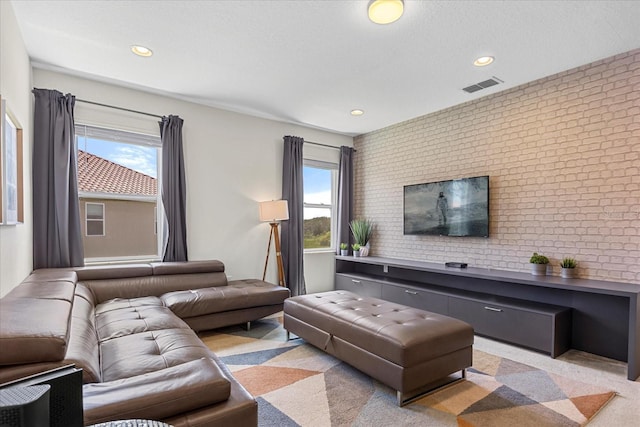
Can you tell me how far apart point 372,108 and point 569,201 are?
2406 millimetres

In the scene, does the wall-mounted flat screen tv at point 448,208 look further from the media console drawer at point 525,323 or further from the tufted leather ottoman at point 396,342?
the tufted leather ottoman at point 396,342

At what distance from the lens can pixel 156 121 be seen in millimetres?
3977

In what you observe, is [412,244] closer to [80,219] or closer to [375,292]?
[375,292]

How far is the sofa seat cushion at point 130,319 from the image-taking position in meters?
2.20

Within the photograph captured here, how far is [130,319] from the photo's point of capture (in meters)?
2.42

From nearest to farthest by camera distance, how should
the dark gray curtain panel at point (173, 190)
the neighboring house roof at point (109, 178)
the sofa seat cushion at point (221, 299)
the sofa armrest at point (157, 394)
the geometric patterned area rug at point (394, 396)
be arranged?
the sofa armrest at point (157, 394) < the geometric patterned area rug at point (394, 396) < the sofa seat cushion at point (221, 299) < the neighboring house roof at point (109, 178) < the dark gray curtain panel at point (173, 190)

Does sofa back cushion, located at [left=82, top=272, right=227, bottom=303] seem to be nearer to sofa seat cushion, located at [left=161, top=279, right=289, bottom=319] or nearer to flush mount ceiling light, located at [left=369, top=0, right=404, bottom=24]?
sofa seat cushion, located at [left=161, top=279, right=289, bottom=319]

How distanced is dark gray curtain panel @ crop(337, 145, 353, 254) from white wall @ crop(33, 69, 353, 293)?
100cm

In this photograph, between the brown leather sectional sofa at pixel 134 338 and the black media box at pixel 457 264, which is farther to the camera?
the black media box at pixel 457 264

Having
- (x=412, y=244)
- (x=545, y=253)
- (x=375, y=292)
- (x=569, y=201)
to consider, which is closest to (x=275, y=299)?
(x=375, y=292)

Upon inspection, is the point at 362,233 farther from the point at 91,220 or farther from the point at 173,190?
the point at 91,220

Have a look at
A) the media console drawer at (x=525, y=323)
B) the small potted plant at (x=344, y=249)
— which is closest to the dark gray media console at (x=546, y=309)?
the media console drawer at (x=525, y=323)

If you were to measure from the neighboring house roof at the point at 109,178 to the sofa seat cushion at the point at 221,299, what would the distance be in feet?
4.62

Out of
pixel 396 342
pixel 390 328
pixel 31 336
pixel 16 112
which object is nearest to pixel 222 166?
pixel 16 112
